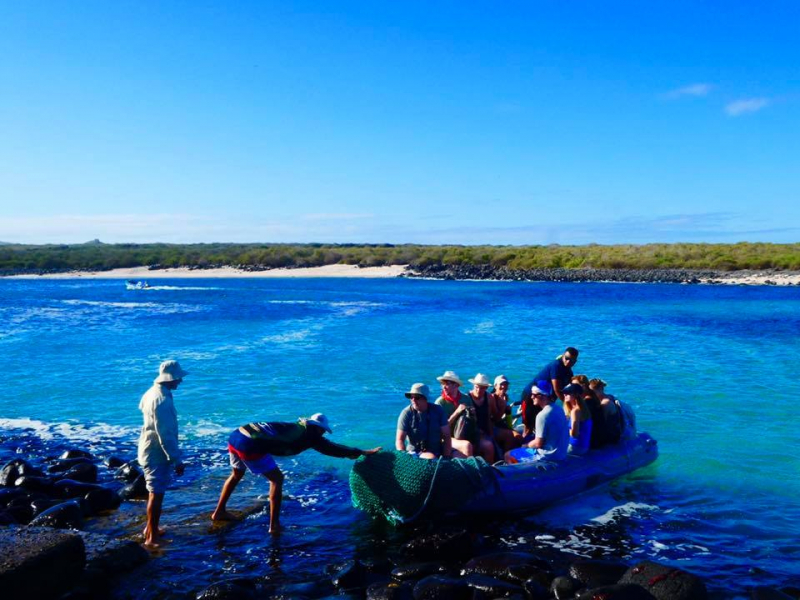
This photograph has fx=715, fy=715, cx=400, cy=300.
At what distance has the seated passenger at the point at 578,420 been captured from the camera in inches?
375

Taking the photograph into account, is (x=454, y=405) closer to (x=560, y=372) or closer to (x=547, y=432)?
(x=547, y=432)

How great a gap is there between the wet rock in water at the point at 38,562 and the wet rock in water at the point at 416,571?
2.92 metres

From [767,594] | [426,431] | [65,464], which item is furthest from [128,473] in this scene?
[767,594]

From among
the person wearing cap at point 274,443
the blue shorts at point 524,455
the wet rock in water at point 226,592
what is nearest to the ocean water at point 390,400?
→ the wet rock in water at point 226,592

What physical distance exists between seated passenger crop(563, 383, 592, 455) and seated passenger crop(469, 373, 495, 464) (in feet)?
3.52

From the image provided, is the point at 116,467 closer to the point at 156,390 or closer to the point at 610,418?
the point at 156,390

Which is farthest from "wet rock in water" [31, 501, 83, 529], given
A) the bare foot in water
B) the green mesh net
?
the green mesh net

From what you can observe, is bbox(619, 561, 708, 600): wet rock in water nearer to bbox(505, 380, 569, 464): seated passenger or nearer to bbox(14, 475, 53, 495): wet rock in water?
bbox(505, 380, 569, 464): seated passenger

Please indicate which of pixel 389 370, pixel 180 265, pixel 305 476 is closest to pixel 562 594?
pixel 305 476

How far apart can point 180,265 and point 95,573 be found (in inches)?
3707

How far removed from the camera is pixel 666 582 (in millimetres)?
6371

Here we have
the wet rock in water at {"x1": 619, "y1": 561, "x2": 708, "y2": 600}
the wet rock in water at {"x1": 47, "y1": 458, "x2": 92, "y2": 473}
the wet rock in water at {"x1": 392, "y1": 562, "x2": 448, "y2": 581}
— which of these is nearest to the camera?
the wet rock in water at {"x1": 619, "y1": 561, "x2": 708, "y2": 600}

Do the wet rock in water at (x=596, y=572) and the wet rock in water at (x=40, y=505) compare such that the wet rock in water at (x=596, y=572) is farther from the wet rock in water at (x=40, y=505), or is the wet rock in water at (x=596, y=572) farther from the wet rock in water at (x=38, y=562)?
the wet rock in water at (x=40, y=505)

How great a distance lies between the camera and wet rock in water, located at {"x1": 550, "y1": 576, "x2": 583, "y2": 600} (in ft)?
20.7
